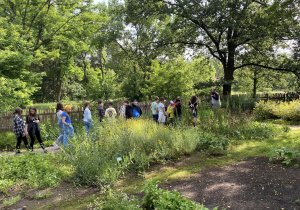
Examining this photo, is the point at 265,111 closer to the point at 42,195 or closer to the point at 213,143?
the point at 213,143

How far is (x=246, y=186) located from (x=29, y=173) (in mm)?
4378

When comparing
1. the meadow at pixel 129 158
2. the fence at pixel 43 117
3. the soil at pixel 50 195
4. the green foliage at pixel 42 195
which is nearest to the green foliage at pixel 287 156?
the meadow at pixel 129 158

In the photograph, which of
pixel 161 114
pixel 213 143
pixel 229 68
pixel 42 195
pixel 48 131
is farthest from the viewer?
pixel 229 68

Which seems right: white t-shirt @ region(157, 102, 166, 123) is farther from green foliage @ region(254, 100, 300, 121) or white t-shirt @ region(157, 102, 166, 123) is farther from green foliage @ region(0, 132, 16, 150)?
green foliage @ region(0, 132, 16, 150)

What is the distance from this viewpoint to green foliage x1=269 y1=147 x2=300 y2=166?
171 inches

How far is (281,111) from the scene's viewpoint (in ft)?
34.9

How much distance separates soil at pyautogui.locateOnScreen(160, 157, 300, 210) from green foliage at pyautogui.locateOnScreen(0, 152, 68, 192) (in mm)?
2404

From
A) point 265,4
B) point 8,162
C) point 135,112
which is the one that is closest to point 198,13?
point 265,4

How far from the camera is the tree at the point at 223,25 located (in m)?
13.5

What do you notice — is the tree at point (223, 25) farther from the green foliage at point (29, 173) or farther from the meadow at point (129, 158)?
the green foliage at point (29, 173)

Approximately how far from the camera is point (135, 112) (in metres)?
8.91

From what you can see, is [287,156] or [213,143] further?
[213,143]

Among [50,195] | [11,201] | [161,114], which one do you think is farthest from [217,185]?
[161,114]

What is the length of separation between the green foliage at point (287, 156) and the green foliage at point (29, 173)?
466cm
